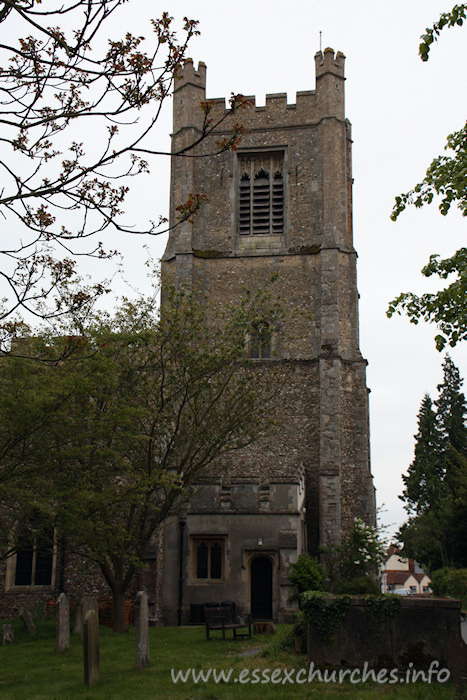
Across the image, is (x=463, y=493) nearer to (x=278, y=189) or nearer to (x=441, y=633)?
(x=278, y=189)

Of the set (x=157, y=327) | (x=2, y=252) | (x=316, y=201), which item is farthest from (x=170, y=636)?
(x=316, y=201)

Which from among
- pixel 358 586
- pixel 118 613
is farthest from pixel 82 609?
pixel 358 586

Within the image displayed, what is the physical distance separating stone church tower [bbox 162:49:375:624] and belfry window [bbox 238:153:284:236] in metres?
0.05

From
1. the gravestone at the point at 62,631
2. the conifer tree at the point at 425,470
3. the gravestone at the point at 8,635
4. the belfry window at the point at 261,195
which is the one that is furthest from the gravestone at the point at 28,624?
the conifer tree at the point at 425,470

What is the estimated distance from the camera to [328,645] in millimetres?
9773

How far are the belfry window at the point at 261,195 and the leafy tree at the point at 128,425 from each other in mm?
10872

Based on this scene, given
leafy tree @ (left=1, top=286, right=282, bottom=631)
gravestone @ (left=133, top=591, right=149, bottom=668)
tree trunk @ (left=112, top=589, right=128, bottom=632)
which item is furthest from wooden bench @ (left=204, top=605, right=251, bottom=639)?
gravestone @ (left=133, top=591, right=149, bottom=668)

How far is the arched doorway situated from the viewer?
18.5m

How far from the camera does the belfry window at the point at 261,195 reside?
27828mm

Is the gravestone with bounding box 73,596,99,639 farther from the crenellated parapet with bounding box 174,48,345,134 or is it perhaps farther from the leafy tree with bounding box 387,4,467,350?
the crenellated parapet with bounding box 174,48,345,134

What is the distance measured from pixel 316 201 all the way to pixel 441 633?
2020cm

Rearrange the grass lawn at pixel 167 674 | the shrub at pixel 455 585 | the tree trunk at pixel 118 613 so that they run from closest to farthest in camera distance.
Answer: the grass lawn at pixel 167 674 → the tree trunk at pixel 118 613 → the shrub at pixel 455 585

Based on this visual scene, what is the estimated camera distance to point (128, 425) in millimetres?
15141

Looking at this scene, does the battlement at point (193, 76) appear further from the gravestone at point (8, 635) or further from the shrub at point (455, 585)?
the gravestone at point (8, 635)
